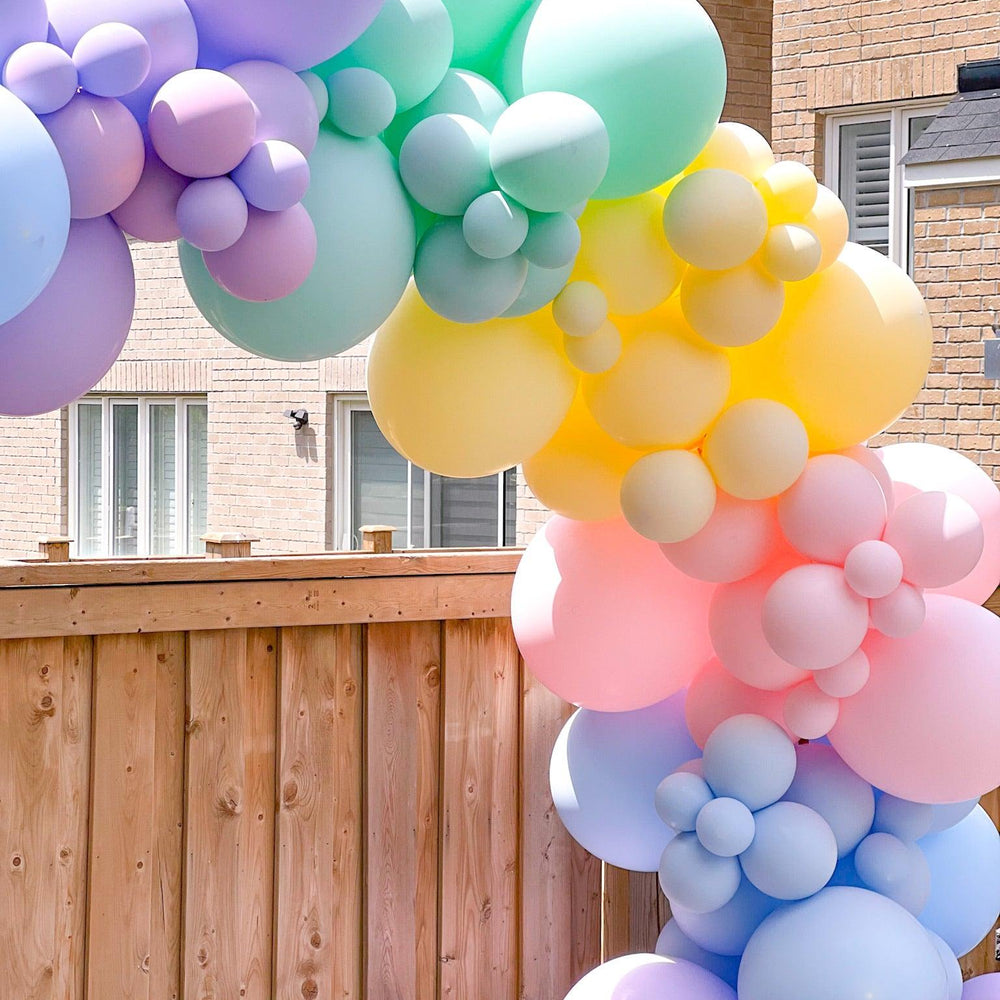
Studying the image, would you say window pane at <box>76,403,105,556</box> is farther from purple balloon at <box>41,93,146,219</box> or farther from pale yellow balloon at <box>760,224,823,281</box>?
purple balloon at <box>41,93,146,219</box>

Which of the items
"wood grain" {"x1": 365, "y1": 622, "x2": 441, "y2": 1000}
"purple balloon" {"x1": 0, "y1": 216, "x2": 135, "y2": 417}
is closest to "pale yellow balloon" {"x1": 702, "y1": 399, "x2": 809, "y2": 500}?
"purple balloon" {"x1": 0, "y1": 216, "x2": 135, "y2": 417}

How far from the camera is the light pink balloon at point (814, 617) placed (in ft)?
5.19

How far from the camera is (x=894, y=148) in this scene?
603cm

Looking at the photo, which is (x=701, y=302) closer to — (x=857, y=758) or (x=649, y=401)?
(x=649, y=401)

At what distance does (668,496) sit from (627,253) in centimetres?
29

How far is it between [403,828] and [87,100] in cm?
171

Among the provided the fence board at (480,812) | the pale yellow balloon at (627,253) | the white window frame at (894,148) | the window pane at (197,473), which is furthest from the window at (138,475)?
the pale yellow balloon at (627,253)

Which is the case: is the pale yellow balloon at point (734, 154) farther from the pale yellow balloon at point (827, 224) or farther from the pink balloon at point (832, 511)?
the pink balloon at point (832, 511)

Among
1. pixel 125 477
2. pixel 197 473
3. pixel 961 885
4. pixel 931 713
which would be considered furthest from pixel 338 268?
pixel 125 477

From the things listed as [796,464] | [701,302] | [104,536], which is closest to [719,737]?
[796,464]

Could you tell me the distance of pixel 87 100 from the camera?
41.8 inches

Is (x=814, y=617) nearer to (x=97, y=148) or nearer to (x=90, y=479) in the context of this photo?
A: (x=97, y=148)

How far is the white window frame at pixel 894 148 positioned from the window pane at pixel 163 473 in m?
4.57

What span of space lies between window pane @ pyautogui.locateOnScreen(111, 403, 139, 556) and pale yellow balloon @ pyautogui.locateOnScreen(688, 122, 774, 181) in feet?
25.1
